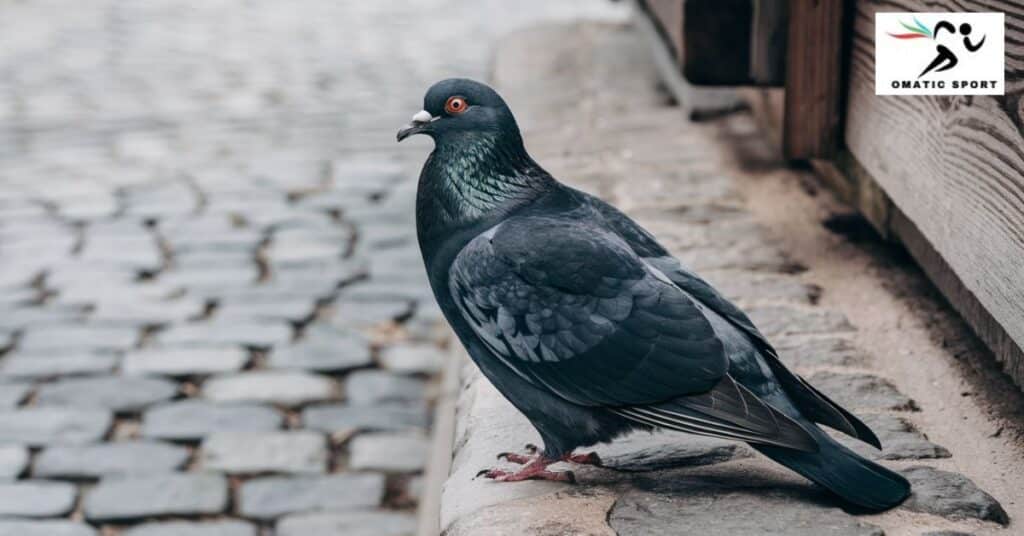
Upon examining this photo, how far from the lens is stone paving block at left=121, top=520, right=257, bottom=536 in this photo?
378 centimetres

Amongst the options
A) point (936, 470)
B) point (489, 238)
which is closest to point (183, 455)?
point (489, 238)

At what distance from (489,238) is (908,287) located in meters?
1.72

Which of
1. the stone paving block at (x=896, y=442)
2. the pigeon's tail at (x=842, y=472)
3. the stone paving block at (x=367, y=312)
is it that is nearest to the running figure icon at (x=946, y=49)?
the stone paving block at (x=896, y=442)

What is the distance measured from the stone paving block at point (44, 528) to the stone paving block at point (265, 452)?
1.51 ft

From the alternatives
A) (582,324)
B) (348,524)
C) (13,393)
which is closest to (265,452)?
(348,524)

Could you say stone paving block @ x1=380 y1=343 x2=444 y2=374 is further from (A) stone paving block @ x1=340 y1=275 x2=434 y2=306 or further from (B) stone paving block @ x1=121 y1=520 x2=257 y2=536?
(B) stone paving block @ x1=121 y1=520 x2=257 y2=536

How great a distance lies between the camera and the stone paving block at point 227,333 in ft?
16.3

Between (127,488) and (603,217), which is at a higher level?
(603,217)

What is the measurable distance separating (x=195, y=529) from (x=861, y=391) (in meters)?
1.88

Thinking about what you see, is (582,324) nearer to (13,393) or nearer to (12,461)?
(12,461)

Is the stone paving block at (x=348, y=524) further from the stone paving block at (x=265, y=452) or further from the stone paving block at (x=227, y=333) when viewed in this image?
the stone paving block at (x=227, y=333)

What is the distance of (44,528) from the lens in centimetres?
375

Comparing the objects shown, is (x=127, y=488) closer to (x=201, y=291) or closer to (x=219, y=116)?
(x=201, y=291)

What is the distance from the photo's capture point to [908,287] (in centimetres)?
381
